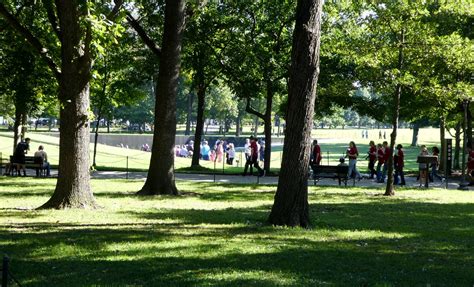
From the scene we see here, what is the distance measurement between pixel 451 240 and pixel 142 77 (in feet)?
74.8

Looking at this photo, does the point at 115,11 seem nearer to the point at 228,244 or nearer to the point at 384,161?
the point at 228,244

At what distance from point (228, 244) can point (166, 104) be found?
8.45 m

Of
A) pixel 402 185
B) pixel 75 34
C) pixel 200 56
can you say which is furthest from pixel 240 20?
pixel 75 34

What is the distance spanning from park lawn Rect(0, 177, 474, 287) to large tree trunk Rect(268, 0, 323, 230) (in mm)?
663

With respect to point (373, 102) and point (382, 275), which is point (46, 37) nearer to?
point (373, 102)

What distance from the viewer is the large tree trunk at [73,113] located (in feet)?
43.6

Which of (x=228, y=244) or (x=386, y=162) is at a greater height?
(x=386, y=162)

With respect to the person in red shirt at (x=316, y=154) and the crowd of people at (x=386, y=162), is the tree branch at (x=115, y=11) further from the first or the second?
the person in red shirt at (x=316, y=154)

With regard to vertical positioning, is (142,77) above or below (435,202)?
above

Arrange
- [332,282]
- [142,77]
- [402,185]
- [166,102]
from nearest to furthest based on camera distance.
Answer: [332,282], [166,102], [402,185], [142,77]

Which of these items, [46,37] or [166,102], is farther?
[46,37]

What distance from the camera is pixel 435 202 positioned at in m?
17.9

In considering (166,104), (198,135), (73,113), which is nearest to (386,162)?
(198,135)

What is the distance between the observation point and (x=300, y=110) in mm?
11352
